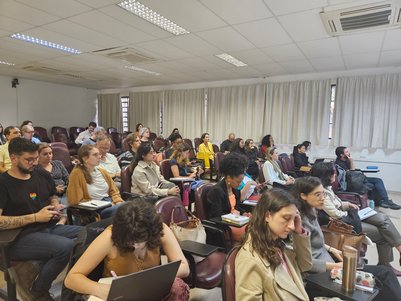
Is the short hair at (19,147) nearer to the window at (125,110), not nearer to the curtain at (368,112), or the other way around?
the curtain at (368,112)

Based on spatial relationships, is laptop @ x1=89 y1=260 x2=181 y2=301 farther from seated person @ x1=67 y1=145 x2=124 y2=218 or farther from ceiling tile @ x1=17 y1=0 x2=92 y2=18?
ceiling tile @ x1=17 y1=0 x2=92 y2=18

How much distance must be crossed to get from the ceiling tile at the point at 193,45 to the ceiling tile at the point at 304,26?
4.38ft

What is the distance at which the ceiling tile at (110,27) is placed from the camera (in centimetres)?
348

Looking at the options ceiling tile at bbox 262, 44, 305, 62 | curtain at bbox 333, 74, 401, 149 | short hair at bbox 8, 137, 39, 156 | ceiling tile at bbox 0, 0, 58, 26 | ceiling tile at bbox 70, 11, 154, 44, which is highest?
ceiling tile at bbox 262, 44, 305, 62

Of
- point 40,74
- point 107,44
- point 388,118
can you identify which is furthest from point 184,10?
point 40,74

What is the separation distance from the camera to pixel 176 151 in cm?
426

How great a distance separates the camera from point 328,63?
18.9 ft

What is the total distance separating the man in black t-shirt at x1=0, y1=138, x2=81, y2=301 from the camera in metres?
1.85

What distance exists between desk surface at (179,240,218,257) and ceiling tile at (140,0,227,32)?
2512mm

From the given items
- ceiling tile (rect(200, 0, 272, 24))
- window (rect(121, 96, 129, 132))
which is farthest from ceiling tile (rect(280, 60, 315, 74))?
window (rect(121, 96, 129, 132))

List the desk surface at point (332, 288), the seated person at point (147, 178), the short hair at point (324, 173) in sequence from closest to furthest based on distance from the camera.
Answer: the desk surface at point (332, 288)
the short hair at point (324, 173)
the seated person at point (147, 178)

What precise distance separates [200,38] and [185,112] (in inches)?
186

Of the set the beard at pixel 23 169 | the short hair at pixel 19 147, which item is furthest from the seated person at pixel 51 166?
the short hair at pixel 19 147

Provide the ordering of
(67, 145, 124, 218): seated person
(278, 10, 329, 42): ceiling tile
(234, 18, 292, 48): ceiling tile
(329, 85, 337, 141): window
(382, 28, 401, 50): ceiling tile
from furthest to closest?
(329, 85, 337, 141): window
(382, 28, 401, 50): ceiling tile
(234, 18, 292, 48): ceiling tile
(278, 10, 329, 42): ceiling tile
(67, 145, 124, 218): seated person
